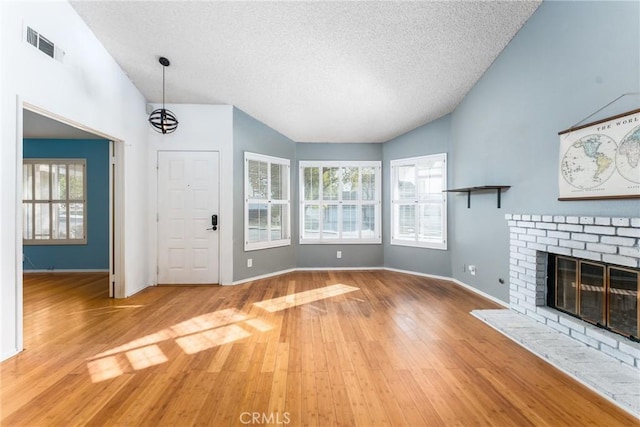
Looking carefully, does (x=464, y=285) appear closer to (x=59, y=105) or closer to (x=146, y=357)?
(x=146, y=357)

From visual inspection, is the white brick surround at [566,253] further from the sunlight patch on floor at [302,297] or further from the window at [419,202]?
the sunlight patch on floor at [302,297]

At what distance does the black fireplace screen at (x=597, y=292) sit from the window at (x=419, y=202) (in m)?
2.07

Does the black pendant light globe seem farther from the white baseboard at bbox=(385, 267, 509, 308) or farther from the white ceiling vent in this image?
the white baseboard at bbox=(385, 267, 509, 308)

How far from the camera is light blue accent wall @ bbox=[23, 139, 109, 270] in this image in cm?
565

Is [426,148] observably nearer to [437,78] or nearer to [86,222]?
[437,78]

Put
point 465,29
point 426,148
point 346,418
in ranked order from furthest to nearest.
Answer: point 426,148 < point 465,29 < point 346,418

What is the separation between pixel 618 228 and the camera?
231cm

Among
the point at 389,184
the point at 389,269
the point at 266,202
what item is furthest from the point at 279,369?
the point at 389,184

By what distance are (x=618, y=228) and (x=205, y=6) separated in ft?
13.5

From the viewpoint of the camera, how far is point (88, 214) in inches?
227

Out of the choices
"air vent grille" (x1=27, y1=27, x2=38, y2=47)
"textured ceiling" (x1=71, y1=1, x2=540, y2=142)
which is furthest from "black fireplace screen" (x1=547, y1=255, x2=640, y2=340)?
"air vent grille" (x1=27, y1=27, x2=38, y2=47)

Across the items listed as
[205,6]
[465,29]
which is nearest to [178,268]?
[205,6]

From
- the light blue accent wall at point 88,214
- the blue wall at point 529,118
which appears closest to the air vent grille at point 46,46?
the light blue accent wall at point 88,214

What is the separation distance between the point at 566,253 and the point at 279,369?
284 centimetres
